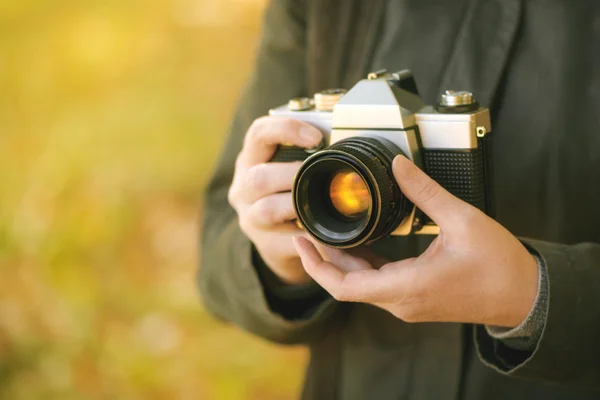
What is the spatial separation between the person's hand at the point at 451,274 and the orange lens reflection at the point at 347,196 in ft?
0.15

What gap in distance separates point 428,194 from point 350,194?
0.07 m

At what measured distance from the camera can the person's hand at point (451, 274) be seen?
40 cm

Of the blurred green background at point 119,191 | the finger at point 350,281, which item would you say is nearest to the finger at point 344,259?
the finger at point 350,281

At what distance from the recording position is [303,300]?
1.89ft

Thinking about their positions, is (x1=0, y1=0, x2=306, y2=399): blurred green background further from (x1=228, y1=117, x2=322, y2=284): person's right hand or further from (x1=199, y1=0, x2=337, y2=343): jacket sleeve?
(x1=228, y1=117, x2=322, y2=284): person's right hand

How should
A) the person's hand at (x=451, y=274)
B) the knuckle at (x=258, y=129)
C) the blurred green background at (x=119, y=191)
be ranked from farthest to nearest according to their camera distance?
the blurred green background at (x=119, y=191) < the knuckle at (x=258, y=129) < the person's hand at (x=451, y=274)

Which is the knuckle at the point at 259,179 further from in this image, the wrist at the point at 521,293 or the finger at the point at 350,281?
the wrist at the point at 521,293

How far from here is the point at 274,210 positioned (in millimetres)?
481

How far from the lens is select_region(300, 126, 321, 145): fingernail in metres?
0.48

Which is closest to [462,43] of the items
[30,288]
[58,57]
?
[58,57]

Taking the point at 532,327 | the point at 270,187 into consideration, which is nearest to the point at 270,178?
the point at 270,187

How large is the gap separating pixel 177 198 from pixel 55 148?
8.3 inches

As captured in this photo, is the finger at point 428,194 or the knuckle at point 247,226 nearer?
the finger at point 428,194

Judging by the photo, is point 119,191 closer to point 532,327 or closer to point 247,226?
point 247,226
